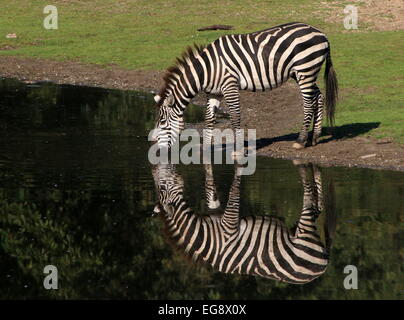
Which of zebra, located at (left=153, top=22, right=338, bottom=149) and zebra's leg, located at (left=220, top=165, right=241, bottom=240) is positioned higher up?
zebra, located at (left=153, top=22, right=338, bottom=149)

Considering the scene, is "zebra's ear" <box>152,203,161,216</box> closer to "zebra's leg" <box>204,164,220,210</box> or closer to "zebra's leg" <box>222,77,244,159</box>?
"zebra's leg" <box>204,164,220,210</box>

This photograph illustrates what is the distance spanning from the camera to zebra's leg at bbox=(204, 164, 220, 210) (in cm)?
1664

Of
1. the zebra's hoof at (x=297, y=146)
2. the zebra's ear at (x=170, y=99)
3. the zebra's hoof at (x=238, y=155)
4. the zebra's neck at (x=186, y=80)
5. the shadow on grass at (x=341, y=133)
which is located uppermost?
the zebra's neck at (x=186, y=80)

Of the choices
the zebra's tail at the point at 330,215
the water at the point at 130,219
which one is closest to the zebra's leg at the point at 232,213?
the water at the point at 130,219

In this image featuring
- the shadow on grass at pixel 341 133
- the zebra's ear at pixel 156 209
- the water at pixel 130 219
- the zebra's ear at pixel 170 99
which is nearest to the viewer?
the water at pixel 130 219

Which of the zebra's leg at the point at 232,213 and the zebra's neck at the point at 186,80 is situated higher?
the zebra's neck at the point at 186,80

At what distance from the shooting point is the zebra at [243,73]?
68.7 feet

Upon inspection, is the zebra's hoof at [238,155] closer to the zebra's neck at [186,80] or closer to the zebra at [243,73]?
the zebra at [243,73]

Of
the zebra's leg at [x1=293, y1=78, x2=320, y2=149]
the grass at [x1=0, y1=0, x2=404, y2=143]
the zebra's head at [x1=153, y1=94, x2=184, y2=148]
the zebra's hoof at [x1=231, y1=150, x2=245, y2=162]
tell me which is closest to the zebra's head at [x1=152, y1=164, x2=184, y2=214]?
the zebra's head at [x1=153, y1=94, x2=184, y2=148]

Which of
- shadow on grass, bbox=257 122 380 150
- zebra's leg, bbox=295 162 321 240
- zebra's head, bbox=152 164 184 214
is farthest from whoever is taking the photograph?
shadow on grass, bbox=257 122 380 150

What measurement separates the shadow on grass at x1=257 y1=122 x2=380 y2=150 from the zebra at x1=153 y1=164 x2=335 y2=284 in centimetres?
517

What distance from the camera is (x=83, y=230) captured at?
14.8 meters

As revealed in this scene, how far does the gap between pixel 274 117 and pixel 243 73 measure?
13.4 feet

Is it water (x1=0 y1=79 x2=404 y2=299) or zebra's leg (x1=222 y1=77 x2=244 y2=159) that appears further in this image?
zebra's leg (x1=222 y1=77 x2=244 y2=159)
